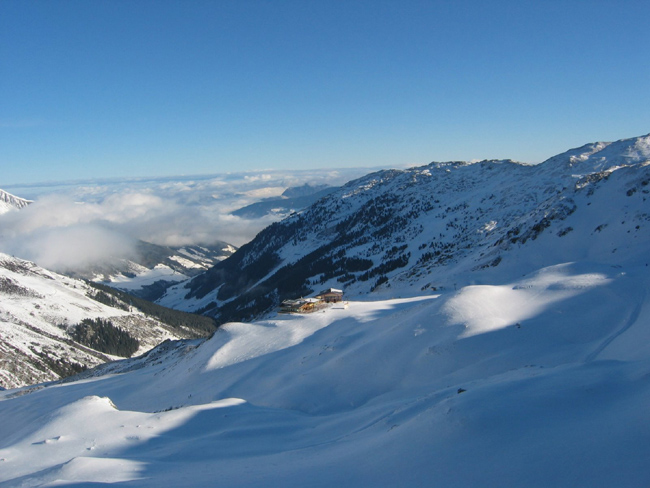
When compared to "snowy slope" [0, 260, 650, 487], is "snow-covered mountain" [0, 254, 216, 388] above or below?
below

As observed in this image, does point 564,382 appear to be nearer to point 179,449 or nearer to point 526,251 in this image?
point 179,449

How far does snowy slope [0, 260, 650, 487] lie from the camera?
13.0 meters

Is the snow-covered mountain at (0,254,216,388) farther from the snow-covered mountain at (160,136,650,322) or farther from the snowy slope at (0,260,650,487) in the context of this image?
the snowy slope at (0,260,650,487)

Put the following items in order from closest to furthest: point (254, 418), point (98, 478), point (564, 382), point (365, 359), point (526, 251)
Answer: point (98, 478)
point (564, 382)
point (254, 418)
point (365, 359)
point (526, 251)

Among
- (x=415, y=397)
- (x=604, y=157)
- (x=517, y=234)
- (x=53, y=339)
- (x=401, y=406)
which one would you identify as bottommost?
(x=53, y=339)

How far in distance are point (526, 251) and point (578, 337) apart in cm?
5237

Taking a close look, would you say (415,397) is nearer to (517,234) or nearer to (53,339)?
(517,234)

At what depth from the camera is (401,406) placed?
73.3 ft

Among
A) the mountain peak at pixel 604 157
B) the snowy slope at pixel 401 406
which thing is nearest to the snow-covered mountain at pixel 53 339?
the snowy slope at pixel 401 406

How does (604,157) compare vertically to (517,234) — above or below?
above

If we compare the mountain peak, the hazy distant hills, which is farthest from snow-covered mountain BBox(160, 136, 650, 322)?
the hazy distant hills

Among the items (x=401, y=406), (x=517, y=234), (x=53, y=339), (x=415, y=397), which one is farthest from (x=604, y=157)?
(x=53, y=339)

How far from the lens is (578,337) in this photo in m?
32.3

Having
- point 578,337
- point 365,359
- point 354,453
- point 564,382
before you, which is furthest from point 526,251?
point 354,453
